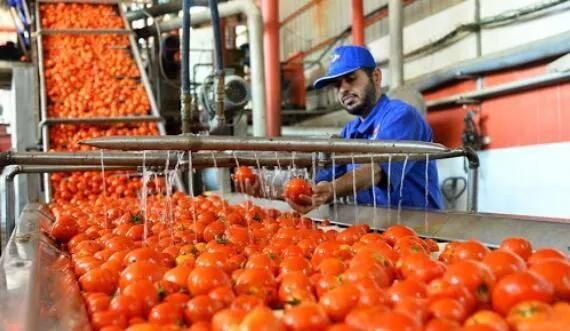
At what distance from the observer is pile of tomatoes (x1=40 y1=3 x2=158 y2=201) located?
6926 mm

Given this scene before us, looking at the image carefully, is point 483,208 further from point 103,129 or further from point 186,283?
point 186,283

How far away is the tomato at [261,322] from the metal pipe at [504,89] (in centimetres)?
414

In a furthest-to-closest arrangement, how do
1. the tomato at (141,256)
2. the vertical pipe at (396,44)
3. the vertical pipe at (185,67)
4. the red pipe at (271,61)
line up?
the red pipe at (271,61) < the vertical pipe at (396,44) < the vertical pipe at (185,67) < the tomato at (141,256)

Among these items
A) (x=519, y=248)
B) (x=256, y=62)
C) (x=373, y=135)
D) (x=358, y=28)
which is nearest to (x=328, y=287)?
(x=519, y=248)

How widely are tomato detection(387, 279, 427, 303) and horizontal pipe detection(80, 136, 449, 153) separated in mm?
821

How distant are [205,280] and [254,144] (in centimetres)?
69

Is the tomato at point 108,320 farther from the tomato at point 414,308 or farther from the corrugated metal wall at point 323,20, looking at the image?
the corrugated metal wall at point 323,20

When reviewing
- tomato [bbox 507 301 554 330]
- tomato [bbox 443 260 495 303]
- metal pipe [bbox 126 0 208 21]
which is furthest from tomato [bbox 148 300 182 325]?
metal pipe [bbox 126 0 208 21]

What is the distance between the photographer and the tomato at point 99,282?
1.78 m

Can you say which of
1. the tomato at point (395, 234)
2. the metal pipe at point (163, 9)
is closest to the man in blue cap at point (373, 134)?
the tomato at point (395, 234)

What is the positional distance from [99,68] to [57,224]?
5.24m

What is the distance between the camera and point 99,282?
5.87 ft

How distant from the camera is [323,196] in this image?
324 centimetres

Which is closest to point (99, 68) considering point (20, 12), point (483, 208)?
point (20, 12)
